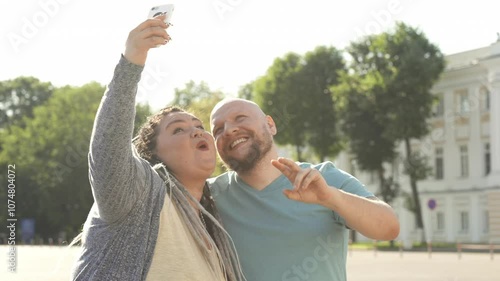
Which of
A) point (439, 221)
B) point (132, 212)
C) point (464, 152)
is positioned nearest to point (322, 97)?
point (464, 152)

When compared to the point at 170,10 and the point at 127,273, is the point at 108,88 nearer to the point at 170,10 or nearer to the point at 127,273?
the point at 170,10

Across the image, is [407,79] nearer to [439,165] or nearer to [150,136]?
[439,165]

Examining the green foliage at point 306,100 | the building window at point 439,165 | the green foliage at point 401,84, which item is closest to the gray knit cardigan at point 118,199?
the green foliage at point 401,84

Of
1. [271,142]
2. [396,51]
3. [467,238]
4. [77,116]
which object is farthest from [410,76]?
[271,142]

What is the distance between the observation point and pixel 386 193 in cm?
5078

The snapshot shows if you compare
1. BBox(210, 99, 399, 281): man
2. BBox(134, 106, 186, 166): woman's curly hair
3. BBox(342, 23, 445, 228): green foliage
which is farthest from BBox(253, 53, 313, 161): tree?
BBox(134, 106, 186, 166): woman's curly hair

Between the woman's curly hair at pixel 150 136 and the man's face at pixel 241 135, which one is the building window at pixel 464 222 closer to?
the man's face at pixel 241 135

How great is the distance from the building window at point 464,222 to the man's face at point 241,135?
5133cm

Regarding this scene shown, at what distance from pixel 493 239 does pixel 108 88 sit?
48.2 meters

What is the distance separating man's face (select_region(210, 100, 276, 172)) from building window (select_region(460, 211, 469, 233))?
168ft

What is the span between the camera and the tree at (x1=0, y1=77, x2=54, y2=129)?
7962 cm

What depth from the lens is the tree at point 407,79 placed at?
48.8 m

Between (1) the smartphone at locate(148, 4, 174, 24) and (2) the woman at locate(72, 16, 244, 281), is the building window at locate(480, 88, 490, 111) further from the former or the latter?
(1) the smartphone at locate(148, 4, 174, 24)

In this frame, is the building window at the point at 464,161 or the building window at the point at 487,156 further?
the building window at the point at 464,161
